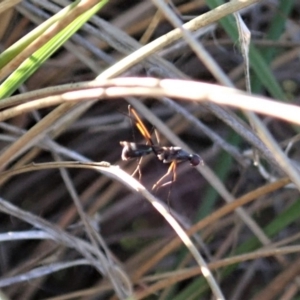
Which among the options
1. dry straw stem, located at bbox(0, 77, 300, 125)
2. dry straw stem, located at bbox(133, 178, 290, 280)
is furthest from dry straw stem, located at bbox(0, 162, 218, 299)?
dry straw stem, located at bbox(133, 178, 290, 280)

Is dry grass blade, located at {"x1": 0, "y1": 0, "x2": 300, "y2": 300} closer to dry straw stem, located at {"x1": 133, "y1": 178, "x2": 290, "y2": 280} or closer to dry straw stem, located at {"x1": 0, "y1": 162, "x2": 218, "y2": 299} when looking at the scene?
dry straw stem, located at {"x1": 133, "y1": 178, "x2": 290, "y2": 280}

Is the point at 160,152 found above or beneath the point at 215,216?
above

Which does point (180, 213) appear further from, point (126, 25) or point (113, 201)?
point (126, 25)

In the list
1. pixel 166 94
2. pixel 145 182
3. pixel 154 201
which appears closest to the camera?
pixel 166 94

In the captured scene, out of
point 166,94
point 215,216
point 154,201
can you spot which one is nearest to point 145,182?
point 215,216

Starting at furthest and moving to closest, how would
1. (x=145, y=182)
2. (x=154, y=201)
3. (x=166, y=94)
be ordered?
(x=145, y=182) → (x=154, y=201) → (x=166, y=94)

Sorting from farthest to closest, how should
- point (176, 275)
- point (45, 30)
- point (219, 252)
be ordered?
1. point (219, 252)
2. point (176, 275)
3. point (45, 30)

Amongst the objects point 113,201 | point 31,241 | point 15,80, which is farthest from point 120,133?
point 15,80

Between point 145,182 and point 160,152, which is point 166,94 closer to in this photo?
point 160,152
